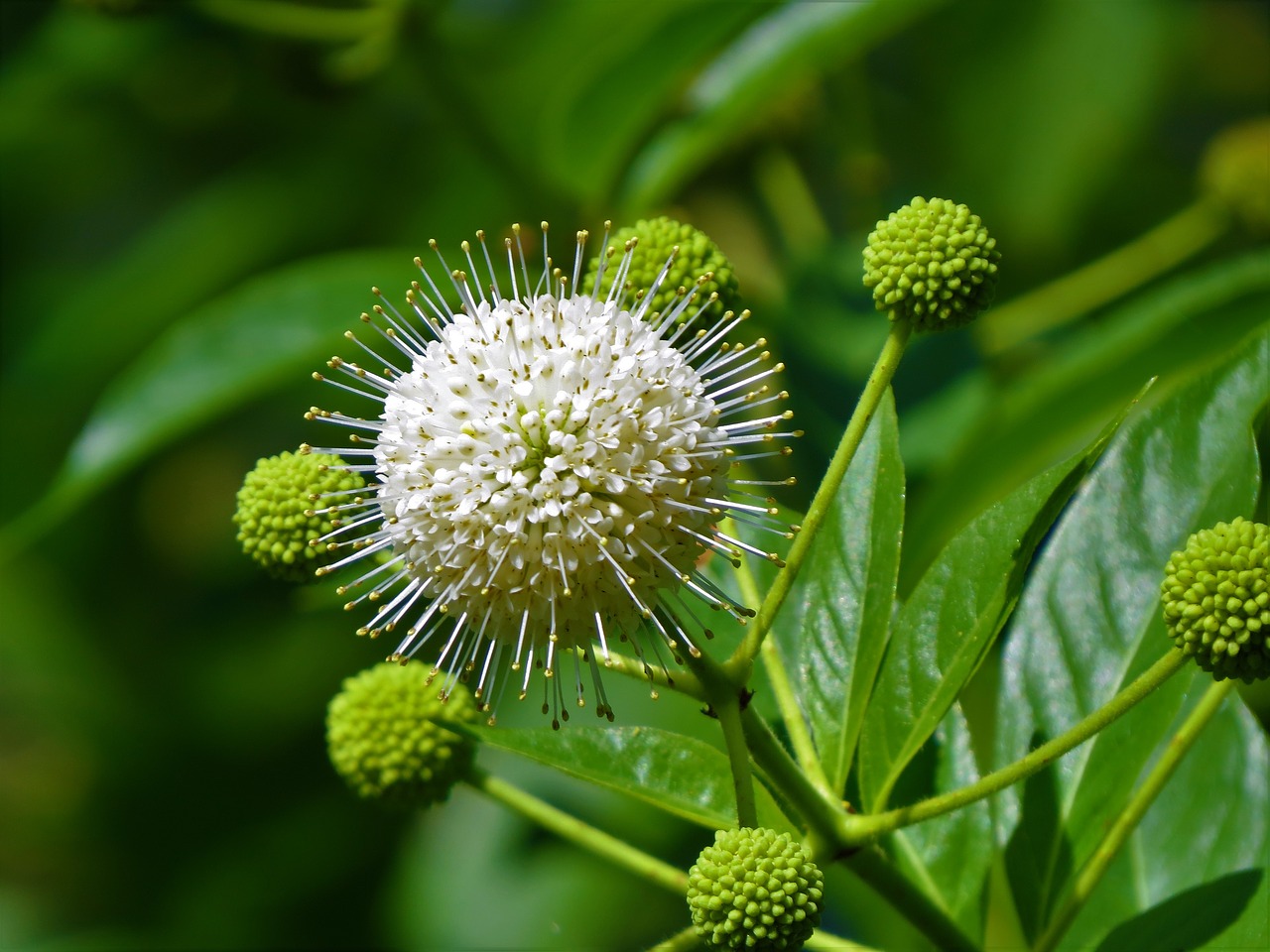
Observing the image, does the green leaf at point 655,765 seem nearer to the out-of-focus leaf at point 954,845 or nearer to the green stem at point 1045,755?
the green stem at point 1045,755

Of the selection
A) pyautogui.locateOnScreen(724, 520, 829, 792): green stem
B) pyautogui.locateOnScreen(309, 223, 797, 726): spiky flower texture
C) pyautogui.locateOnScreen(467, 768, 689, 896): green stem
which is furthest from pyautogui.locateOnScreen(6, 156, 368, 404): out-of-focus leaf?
pyautogui.locateOnScreen(724, 520, 829, 792): green stem

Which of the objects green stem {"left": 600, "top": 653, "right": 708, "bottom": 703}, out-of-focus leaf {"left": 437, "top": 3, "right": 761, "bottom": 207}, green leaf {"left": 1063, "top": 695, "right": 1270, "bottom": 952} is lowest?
green leaf {"left": 1063, "top": 695, "right": 1270, "bottom": 952}

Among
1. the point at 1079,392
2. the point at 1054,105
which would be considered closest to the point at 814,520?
the point at 1079,392

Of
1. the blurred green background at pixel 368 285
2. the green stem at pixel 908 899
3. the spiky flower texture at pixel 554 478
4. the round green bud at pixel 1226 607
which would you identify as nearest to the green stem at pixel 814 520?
the spiky flower texture at pixel 554 478

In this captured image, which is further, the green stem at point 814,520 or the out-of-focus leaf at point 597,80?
the out-of-focus leaf at point 597,80

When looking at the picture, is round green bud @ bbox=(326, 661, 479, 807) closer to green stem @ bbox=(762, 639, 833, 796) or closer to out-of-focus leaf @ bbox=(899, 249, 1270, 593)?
green stem @ bbox=(762, 639, 833, 796)

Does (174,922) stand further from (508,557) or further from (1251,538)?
(1251,538)

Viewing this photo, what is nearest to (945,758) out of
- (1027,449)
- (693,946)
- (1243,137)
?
(693,946)
